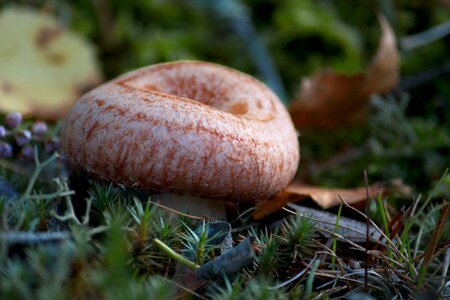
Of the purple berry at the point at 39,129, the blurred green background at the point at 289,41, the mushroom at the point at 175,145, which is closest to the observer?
the mushroom at the point at 175,145

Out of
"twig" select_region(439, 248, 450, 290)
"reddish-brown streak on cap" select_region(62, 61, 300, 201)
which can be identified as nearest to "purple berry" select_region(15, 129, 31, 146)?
"reddish-brown streak on cap" select_region(62, 61, 300, 201)

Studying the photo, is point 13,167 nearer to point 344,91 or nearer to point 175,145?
point 175,145

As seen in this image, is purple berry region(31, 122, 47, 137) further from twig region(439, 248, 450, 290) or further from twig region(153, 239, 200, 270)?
twig region(439, 248, 450, 290)

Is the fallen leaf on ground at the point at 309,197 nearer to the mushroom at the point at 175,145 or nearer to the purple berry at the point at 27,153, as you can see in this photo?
the mushroom at the point at 175,145

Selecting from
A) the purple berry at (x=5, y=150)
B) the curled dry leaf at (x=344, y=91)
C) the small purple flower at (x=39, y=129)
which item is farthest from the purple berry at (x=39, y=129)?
the curled dry leaf at (x=344, y=91)

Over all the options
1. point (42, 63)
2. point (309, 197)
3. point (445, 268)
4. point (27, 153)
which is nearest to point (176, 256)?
point (309, 197)

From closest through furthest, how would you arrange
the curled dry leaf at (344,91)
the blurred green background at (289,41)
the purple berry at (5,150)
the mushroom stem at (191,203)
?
1. the mushroom stem at (191,203)
2. the purple berry at (5,150)
3. the curled dry leaf at (344,91)
4. the blurred green background at (289,41)

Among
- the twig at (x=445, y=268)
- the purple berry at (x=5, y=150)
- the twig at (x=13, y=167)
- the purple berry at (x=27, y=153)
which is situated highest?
the purple berry at (x=5, y=150)
